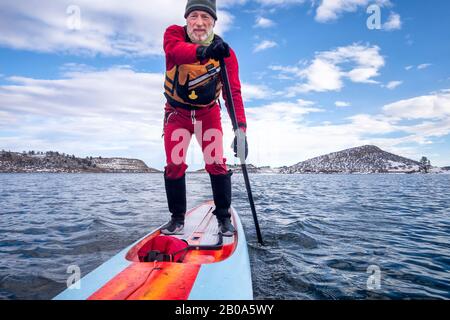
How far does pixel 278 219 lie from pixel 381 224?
3.29 meters

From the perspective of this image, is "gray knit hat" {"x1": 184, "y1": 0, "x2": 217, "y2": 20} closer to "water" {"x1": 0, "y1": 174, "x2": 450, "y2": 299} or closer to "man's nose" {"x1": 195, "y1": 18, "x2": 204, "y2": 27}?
"man's nose" {"x1": 195, "y1": 18, "x2": 204, "y2": 27}

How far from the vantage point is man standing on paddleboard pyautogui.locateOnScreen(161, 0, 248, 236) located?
4.38 meters

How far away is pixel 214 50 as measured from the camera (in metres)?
3.80

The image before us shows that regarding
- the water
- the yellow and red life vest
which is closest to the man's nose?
the yellow and red life vest

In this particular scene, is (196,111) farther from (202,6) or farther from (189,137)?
(202,6)

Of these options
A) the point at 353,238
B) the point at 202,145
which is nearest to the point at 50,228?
the point at 202,145

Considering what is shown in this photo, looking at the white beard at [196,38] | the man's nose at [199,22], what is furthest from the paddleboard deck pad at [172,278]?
the man's nose at [199,22]

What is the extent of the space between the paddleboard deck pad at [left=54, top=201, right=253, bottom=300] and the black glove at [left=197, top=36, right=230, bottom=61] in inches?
112

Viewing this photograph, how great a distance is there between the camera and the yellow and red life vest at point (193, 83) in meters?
4.48

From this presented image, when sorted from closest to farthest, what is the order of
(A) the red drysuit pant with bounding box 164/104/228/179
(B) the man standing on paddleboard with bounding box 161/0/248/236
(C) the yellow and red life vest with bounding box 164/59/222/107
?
(B) the man standing on paddleboard with bounding box 161/0/248/236, (C) the yellow and red life vest with bounding box 164/59/222/107, (A) the red drysuit pant with bounding box 164/104/228/179

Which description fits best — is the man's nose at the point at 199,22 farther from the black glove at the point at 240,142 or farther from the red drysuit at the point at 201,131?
the black glove at the point at 240,142

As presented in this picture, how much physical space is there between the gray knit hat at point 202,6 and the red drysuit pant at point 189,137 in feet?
5.06

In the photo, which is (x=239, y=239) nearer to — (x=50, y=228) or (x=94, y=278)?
(x=94, y=278)

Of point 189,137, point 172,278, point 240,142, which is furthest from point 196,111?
point 172,278
